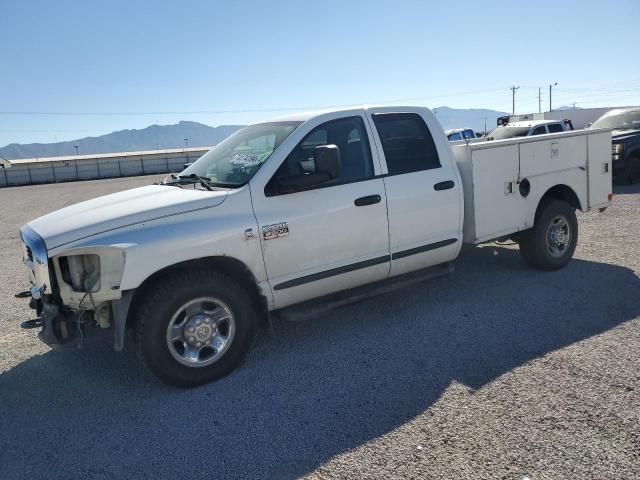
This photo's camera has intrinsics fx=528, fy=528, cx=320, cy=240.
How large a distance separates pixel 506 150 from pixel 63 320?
4461 mm

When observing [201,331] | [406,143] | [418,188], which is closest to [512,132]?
[406,143]

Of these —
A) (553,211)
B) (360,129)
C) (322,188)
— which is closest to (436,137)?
(360,129)

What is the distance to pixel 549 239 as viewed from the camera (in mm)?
6176

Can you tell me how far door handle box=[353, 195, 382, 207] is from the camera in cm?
453

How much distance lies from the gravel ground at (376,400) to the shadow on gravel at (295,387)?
14mm

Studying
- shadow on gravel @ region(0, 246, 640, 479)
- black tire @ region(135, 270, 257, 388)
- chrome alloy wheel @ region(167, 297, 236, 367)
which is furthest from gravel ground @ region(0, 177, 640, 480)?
chrome alloy wheel @ region(167, 297, 236, 367)

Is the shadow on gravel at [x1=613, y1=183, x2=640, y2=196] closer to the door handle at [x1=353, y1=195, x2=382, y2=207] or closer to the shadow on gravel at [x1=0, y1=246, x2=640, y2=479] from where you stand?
the shadow on gravel at [x1=0, y1=246, x2=640, y2=479]

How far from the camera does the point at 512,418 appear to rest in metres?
3.28

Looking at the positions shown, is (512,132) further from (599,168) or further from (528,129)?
(599,168)

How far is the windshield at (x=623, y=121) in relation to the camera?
1378 centimetres

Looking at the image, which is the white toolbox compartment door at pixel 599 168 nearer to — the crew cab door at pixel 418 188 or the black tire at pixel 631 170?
the crew cab door at pixel 418 188

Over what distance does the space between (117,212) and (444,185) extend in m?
2.95

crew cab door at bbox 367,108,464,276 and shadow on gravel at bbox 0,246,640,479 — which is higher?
crew cab door at bbox 367,108,464,276

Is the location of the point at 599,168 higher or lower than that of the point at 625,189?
higher
